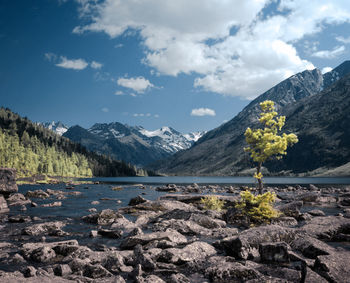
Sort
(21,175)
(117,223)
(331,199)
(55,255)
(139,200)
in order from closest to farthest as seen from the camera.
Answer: (55,255) < (117,223) < (139,200) < (331,199) < (21,175)

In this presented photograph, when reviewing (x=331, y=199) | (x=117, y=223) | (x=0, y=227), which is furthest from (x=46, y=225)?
(x=331, y=199)

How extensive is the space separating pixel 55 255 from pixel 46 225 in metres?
8.98

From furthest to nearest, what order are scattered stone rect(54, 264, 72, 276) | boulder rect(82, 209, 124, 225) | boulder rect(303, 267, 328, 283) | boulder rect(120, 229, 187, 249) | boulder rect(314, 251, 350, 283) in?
boulder rect(82, 209, 124, 225) → boulder rect(120, 229, 187, 249) → scattered stone rect(54, 264, 72, 276) → boulder rect(314, 251, 350, 283) → boulder rect(303, 267, 328, 283)

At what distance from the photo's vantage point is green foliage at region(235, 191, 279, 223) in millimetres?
25578

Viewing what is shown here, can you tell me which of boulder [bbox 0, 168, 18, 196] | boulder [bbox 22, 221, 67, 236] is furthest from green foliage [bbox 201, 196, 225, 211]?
boulder [bbox 0, 168, 18, 196]

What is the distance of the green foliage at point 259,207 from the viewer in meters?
25.6

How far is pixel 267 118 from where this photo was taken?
1113 inches

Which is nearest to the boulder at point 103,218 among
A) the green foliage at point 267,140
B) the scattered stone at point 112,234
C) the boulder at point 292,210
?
the scattered stone at point 112,234

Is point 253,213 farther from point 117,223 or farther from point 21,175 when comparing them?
point 21,175

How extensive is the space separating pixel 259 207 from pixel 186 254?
13.4 meters

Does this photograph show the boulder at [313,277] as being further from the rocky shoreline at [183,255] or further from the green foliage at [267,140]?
the green foliage at [267,140]

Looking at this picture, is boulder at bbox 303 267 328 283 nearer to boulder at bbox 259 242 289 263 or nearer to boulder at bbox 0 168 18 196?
boulder at bbox 259 242 289 263

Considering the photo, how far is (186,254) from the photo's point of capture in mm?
15328

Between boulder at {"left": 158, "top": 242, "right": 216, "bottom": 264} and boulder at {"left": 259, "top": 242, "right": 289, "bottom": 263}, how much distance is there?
3445 mm
